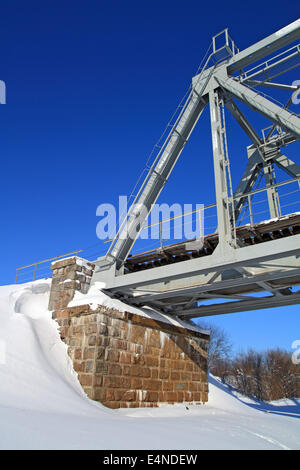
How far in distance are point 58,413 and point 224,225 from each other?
18.9ft

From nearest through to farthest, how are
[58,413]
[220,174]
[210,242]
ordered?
[58,413] → [220,174] → [210,242]

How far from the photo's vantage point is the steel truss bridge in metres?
9.00

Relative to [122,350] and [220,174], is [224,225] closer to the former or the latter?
[220,174]

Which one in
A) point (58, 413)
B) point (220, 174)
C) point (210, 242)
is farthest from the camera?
point (210, 242)

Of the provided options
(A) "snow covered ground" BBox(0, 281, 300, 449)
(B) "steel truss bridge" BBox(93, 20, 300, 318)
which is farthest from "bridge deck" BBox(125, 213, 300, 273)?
(A) "snow covered ground" BBox(0, 281, 300, 449)

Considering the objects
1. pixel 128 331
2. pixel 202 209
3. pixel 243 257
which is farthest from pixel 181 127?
pixel 128 331

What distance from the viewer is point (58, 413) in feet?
20.9

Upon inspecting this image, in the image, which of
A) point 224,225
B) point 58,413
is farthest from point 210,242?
point 58,413

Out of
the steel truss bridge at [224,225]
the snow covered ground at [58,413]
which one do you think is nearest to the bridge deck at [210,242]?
the steel truss bridge at [224,225]

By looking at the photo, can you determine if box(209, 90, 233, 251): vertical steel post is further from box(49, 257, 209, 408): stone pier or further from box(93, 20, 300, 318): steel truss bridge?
box(49, 257, 209, 408): stone pier

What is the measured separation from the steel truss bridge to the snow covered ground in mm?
2719

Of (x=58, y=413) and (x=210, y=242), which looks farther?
(x=210, y=242)

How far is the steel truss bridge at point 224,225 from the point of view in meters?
9.00

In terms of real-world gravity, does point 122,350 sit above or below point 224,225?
below
